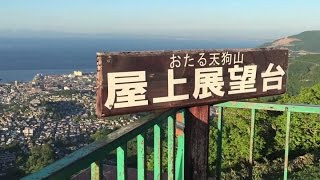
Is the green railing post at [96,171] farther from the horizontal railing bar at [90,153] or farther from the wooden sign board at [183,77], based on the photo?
the wooden sign board at [183,77]

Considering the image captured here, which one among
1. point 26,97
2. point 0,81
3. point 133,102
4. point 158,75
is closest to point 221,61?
point 158,75

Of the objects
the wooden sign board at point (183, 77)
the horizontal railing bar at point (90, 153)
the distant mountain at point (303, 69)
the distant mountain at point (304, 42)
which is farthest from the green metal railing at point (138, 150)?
the distant mountain at point (304, 42)

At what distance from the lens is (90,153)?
5.44ft

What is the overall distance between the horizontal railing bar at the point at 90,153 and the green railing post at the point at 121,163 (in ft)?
0.11

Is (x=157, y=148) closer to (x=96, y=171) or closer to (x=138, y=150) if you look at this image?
(x=138, y=150)

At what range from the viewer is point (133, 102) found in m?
2.28

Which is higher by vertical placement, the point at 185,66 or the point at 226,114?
the point at 185,66

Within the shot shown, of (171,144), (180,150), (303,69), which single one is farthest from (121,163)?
(303,69)

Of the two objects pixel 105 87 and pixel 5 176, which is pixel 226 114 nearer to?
pixel 5 176

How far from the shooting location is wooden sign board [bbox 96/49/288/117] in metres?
2.16

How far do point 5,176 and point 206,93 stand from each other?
60.9 ft

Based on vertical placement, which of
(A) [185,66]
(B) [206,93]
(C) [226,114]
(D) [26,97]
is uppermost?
(A) [185,66]

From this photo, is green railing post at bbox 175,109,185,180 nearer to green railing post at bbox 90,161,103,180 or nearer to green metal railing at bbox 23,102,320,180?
green metal railing at bbox 23,102,320,180

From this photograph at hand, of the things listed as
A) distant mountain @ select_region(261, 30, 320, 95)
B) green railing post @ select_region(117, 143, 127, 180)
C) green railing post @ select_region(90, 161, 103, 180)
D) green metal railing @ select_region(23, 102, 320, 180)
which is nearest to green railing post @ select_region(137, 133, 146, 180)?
green metal railing @ select_region(23, 102, 320, 180)
